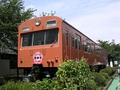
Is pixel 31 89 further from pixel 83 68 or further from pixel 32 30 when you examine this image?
pixel 32 30

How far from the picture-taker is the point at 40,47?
984 centimetres

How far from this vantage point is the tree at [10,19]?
16109 mm

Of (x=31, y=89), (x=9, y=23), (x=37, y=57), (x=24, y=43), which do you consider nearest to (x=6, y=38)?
(x=9, y=23)

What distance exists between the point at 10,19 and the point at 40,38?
748cm

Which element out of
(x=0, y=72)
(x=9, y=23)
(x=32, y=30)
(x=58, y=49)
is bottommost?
(x=0, y=72)

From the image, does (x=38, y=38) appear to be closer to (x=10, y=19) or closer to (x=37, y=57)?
(x=37, y=57)

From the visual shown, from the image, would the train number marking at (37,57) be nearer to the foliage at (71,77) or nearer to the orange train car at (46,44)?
the orange train car at (46,44)

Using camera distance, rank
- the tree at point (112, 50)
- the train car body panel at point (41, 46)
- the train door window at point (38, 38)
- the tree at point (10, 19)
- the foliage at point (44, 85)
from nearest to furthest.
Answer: the foliage at point (44, 85)
the train car body panel at point (41, 46)
the train door window at point (38, 38)
the tree at point (10, 19)
the tree at point (112, 50)

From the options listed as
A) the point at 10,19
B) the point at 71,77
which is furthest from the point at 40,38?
the point at 10,19

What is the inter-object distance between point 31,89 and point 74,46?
16.9ft

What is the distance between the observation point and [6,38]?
16953mm

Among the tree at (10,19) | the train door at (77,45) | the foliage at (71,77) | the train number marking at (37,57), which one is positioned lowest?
the foliage at (71,77)

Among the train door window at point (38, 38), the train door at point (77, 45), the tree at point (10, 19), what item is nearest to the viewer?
the train door window at point (38, 38)

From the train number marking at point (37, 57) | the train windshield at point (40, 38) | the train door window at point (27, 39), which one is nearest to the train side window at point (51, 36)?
the train windshield at point (40, 38)
